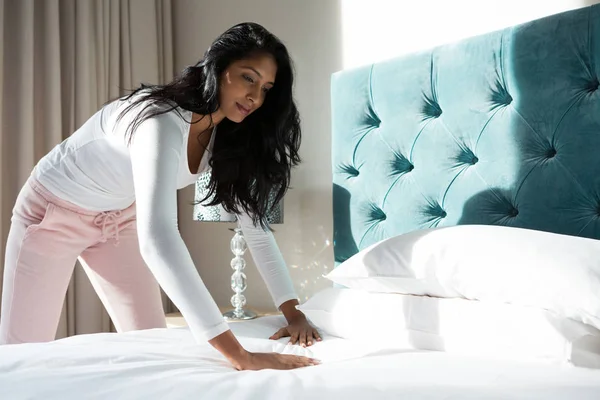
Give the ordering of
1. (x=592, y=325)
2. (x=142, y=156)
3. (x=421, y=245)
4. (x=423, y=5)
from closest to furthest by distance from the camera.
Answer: (x=592, y=325) → (x=142, y=156) → (x=421, y=245) → (x=423, y=5)

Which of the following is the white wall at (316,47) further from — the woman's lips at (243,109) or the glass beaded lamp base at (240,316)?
the woman's lips at (243,109)

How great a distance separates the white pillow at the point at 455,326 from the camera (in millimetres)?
1063

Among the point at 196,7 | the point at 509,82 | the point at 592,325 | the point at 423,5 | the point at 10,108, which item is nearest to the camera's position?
the point at 592,325

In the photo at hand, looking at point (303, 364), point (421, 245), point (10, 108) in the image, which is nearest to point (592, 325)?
point (421, 245)

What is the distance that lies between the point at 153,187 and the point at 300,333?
1.85ft

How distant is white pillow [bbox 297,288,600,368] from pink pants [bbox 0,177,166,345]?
488mm

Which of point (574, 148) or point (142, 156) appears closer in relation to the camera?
point (142, 156)

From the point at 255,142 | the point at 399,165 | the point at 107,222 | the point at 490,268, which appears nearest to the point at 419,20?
the point at 399,165

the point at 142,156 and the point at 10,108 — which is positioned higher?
the point at 10,108

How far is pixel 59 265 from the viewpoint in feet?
5.01

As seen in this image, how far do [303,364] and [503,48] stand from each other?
1.07 meters

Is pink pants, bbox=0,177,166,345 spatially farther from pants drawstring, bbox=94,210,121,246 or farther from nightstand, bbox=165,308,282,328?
nightstand, bbox=165,308,282,328

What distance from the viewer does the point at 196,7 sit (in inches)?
119

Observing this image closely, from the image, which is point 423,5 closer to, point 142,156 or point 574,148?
point 574,148
